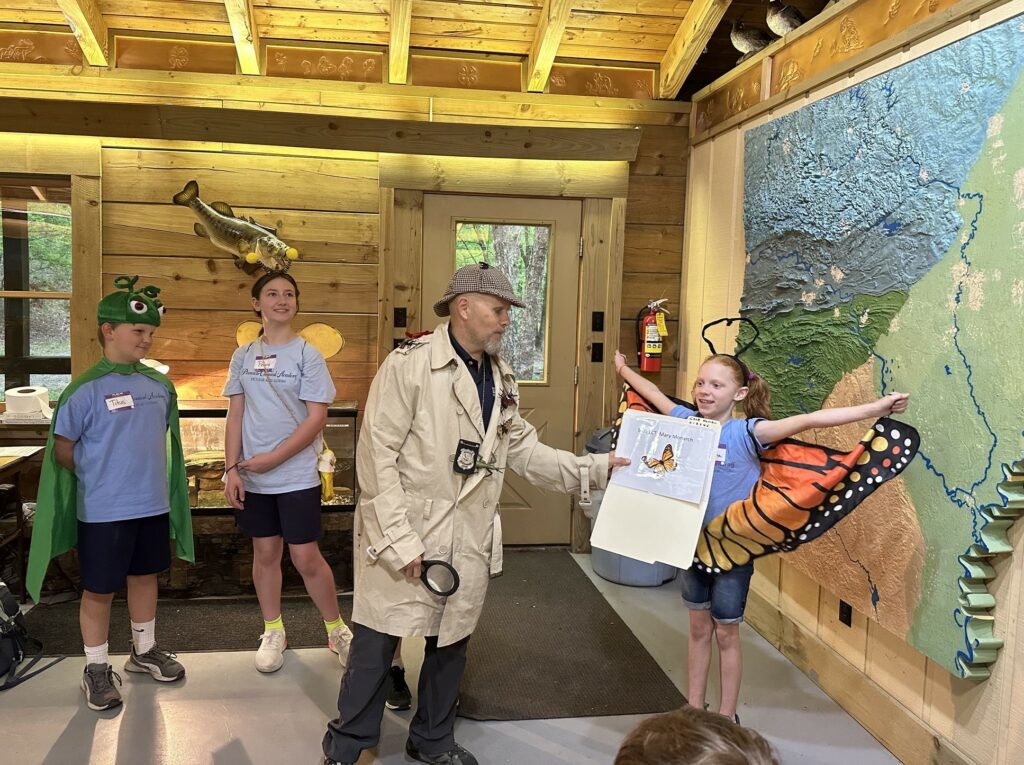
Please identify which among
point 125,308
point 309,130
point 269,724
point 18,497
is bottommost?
point 269,724

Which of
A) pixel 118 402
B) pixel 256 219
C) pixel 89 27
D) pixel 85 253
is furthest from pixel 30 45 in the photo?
pixel 118 402

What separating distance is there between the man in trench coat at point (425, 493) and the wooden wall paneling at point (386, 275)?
2034mm

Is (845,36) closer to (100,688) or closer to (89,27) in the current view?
(89,27)

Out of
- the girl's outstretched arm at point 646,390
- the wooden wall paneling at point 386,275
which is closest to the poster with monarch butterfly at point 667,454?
the girl's outstretched arm at point 646,390

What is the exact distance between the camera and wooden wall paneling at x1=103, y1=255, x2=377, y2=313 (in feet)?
13.8

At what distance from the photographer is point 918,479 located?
2490 mm

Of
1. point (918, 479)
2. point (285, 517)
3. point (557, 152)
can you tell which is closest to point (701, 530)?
point (918, 479)

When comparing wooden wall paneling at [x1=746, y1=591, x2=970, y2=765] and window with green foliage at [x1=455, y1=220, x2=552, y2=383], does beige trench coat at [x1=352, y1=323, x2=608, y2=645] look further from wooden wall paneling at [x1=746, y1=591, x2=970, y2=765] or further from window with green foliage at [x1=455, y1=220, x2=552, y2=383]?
window with green foliage at [x1=455, y1=220, x2=552, y2=383]

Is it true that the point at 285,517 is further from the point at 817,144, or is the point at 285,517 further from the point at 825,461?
the point at 817,144

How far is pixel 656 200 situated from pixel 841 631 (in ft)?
8.50

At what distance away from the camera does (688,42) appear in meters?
4.05

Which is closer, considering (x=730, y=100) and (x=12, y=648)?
(x=12, y=648)

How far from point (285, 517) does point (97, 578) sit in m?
0.65

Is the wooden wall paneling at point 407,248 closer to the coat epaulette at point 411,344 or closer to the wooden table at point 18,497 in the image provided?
the wooden table at point 18,497
